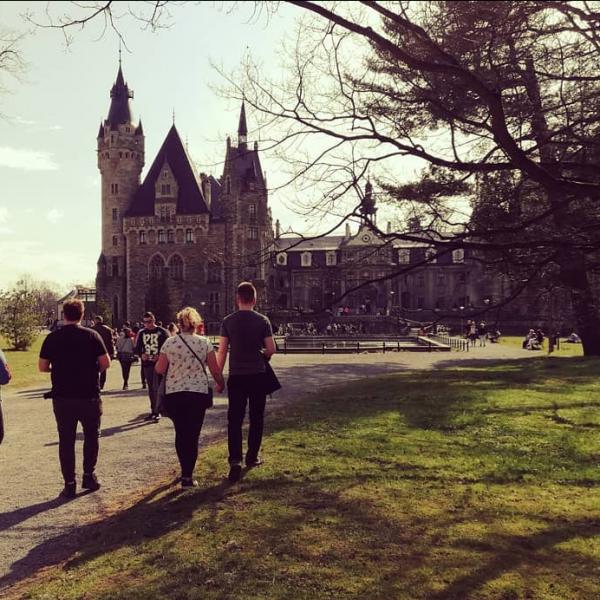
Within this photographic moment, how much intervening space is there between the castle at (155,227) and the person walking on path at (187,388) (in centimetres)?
5721

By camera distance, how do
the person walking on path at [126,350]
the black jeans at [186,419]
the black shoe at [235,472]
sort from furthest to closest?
the person walking on path at [126,350], the black shoe at [235,472], the black jeans at [186,419]

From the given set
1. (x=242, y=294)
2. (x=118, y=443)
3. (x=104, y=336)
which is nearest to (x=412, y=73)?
(x=242, y=294)

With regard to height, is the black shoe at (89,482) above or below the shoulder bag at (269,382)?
below

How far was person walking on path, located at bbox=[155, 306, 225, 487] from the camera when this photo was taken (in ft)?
18.9

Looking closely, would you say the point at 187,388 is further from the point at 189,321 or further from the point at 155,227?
the point at 155,227

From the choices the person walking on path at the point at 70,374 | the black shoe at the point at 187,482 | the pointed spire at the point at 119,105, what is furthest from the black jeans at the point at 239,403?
the pointed spire at the point at 119,105

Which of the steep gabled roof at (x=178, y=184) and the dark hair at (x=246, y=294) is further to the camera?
the steep gabled roof at (x=178, y=184)

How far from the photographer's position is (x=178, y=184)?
6656cm

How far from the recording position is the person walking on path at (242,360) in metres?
5.99

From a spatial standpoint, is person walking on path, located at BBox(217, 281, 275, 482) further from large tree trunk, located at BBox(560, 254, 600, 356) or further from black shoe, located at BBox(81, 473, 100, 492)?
large tree trunk, located at BBox(560, 254, 600, 356)

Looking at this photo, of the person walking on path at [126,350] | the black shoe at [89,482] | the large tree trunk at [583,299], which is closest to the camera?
the black shoe at [89,482]

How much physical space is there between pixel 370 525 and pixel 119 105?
70.2 metres

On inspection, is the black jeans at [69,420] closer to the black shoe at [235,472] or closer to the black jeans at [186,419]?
the black jeans at [186,419]

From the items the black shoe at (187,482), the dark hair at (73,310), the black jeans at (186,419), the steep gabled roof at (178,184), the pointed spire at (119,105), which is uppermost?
the pointed spire at (119,105)
